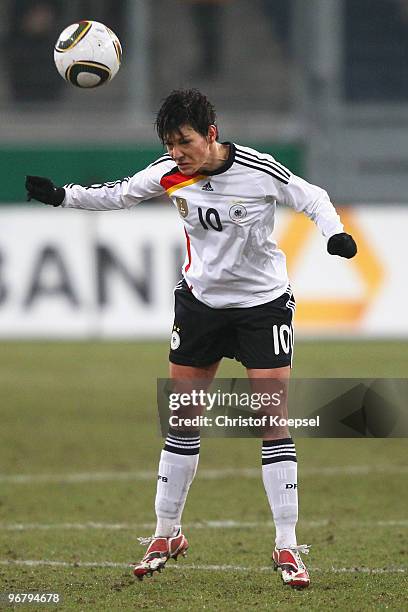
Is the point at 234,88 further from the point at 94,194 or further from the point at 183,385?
the point at 183,385

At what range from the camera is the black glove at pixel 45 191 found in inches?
217

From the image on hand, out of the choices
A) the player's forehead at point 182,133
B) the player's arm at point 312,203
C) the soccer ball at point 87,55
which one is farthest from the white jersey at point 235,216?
the soccer ball at point 87,55

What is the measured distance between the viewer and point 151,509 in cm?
736

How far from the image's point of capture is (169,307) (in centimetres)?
1553

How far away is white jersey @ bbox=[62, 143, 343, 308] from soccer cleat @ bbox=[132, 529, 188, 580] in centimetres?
105

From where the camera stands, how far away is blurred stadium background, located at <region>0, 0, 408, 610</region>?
697 centimetres

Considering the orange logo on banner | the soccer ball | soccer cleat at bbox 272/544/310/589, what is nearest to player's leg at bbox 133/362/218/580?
Answer: soccer cleat at bbox 272/544/310/589

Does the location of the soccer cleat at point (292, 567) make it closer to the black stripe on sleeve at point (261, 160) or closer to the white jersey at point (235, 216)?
the white jersey at point (235, 216)

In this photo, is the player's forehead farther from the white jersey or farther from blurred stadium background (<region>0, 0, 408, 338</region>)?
blurred stadium background (<region>0, 0, 408, 338</region>)

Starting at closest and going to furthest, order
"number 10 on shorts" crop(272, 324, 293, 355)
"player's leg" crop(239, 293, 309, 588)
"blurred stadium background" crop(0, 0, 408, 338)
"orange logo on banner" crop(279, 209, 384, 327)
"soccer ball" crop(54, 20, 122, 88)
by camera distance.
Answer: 1. "player's leg" crop(239, 293, 309, 588)
2. "number 10 on shorts" crop(272, 324, 293, 355)
3. "soccer ball" crop(54, 20, 122, 88)
4. "orange logo on banner" crop(279, 209, 384, 327)
5. "blurred stadium background" crop(0, 0, 408, 338)

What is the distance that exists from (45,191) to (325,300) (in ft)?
33.5

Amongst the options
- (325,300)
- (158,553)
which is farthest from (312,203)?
(325,300)

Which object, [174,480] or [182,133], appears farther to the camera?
[174,480]

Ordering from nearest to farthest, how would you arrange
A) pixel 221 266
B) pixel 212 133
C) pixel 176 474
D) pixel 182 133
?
pixel 182 133, pixel 212 133, pixel 221 266, pixel 176 474
